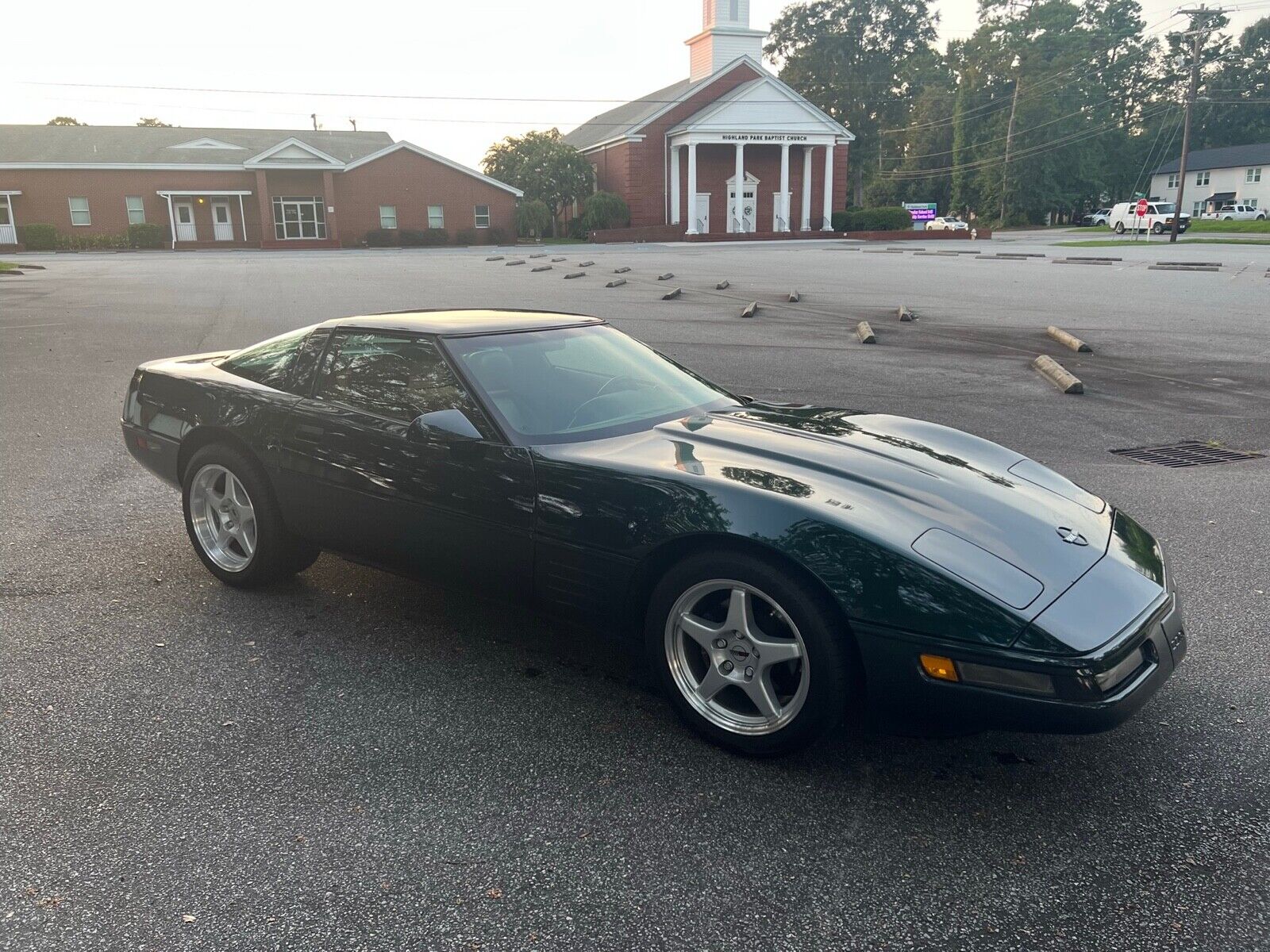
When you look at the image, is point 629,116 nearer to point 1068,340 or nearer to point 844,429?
point 1068,340

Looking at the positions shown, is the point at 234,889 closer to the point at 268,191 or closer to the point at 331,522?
the point at 331,522

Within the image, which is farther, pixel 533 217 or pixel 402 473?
pixel 533 217

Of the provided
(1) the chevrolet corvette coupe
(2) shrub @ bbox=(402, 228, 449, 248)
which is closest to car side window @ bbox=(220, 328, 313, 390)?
(1) the chevrolet corvette coupe

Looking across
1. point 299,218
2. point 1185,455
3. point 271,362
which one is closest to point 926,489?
point 271,362

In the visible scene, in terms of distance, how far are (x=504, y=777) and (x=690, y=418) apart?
5.39ft

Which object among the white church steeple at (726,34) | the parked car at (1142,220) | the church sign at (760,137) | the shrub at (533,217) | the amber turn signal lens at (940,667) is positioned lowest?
the amber turn signal lens at (940,667)

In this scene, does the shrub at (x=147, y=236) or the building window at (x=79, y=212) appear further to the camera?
the building window at (x=79, y=212)

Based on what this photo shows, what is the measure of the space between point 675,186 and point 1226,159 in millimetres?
54671

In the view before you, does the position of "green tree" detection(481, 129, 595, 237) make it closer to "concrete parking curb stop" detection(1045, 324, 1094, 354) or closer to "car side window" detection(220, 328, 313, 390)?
"concrete parking curb stop" detection(1045, 324, 1094, 354)

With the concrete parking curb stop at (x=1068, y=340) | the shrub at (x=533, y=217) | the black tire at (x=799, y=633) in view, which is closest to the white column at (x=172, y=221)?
the shrub at (x=533, y=217)

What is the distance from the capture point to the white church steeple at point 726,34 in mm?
55312

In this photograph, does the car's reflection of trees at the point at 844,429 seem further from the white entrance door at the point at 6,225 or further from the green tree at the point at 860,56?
the green tree at the point at 860,56

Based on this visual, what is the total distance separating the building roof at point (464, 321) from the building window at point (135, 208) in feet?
174

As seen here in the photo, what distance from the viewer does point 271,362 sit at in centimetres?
449
